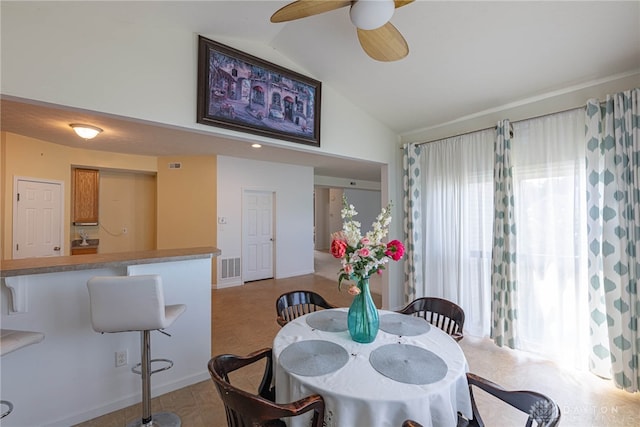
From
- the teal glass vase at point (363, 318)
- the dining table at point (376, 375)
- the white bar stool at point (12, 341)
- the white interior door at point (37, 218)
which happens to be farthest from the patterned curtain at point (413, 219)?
the white interior door at point (37, 218)

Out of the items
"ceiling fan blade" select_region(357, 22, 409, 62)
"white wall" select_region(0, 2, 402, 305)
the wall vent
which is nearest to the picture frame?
"white wall" select_region(0, 2, 402, 305)

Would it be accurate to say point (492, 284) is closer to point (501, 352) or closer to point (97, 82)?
point (501, 352)

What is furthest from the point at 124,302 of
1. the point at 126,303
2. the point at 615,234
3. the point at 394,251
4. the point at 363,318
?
the point at 615,234

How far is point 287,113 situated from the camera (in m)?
2.98

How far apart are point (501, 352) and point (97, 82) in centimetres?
428

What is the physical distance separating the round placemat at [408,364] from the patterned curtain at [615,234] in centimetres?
197

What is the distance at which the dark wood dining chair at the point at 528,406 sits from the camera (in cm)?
98

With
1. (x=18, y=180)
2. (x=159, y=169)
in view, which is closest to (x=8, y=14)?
(x=18, y=180)

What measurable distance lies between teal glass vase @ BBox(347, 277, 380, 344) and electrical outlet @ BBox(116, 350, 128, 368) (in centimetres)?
175

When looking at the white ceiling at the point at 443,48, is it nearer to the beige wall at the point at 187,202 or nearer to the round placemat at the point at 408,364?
the beige wall at the point at 187,202

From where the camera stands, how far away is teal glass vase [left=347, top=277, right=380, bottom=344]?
1.47 meters

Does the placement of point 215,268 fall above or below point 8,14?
below

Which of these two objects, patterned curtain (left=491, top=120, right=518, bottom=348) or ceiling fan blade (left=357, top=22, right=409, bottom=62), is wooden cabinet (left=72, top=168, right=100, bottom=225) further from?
patterned curtain (left=491, top=120, right=518, bottom=348)

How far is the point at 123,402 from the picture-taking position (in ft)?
6.61
